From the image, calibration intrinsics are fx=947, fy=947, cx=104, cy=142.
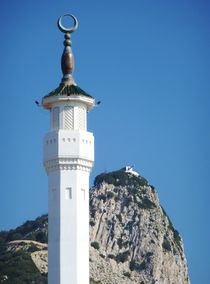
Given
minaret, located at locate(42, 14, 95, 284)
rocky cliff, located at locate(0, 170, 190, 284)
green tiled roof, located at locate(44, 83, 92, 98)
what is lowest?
minaret, located at locate(42, 14, 95, 284)

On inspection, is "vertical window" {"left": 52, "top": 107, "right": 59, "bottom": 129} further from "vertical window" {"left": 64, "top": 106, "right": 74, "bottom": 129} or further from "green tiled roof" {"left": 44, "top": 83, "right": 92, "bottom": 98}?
"green tiled roof" {"left": 44, "top": 83, "right": 92, "bottom": 98}

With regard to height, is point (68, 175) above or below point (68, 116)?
below

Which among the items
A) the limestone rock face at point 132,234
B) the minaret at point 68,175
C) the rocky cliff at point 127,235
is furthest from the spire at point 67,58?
the limestone rock face at point 132,234

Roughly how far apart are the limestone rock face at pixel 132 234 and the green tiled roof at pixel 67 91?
118 m

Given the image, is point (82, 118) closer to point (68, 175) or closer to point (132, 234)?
point (68, 175)

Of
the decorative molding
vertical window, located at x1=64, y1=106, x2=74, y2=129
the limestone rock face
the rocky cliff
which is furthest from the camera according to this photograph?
the limestone rock face

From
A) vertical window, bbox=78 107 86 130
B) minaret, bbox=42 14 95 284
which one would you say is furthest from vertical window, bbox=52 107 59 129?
vertical window, bbox=78 107 86 130

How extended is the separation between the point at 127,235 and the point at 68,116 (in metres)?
129

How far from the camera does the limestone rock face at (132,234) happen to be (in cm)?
15588

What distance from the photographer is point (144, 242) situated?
528ft

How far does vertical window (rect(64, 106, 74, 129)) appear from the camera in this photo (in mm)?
33781

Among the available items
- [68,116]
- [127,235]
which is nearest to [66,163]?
[68,116]

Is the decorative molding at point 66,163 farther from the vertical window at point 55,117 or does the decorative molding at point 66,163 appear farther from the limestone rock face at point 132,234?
the limestone rock face at point 132,234

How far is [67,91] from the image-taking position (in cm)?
3400
